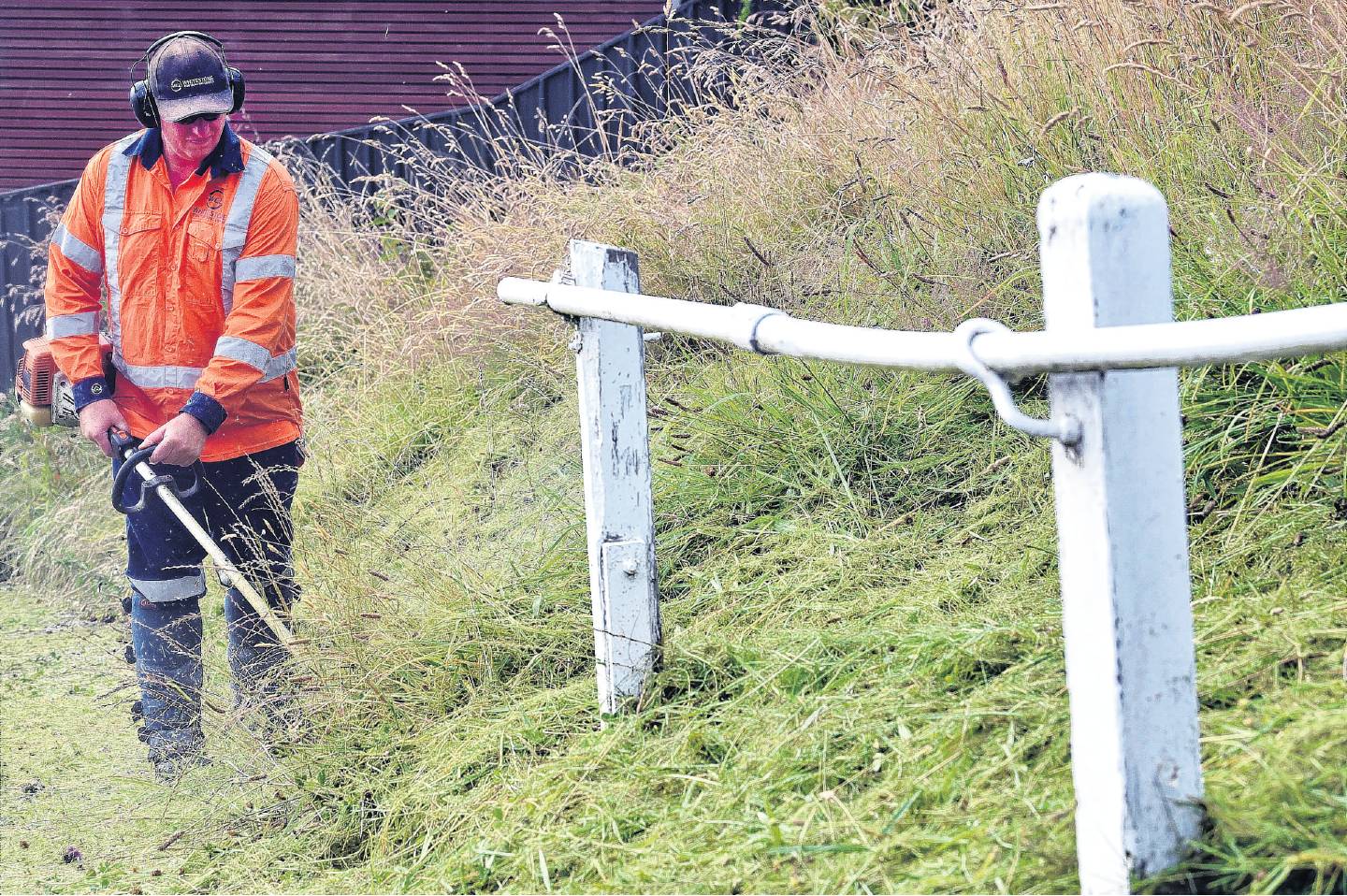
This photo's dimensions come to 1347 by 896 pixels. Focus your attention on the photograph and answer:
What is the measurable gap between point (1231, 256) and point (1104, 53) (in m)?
1.21

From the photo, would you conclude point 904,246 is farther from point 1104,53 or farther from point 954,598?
point 954,598

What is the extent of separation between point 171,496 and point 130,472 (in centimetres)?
14

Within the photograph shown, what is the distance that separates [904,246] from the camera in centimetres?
410

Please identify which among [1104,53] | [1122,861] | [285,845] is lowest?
[285,845]

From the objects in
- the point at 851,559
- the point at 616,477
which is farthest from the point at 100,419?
the point at 851,559

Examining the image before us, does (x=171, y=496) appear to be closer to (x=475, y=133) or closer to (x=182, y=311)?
(x=182, y=311)

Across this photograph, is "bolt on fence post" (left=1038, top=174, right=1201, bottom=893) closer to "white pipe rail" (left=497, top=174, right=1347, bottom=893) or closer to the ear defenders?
"white pipe rail" (left=497, top=174, right=1347, bottom=893)

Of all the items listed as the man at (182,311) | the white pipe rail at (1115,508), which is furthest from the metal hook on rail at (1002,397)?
the man at (182,311)

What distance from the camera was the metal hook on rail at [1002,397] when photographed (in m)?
1.39

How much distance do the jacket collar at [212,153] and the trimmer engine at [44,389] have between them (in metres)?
0.60

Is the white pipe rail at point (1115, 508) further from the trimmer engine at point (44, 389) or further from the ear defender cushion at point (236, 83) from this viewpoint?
the trimmer engine at point (44, 389)

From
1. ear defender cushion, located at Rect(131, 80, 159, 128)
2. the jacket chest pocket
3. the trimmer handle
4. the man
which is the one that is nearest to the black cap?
the man

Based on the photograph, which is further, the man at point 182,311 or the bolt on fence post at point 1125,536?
the man at point 182,311

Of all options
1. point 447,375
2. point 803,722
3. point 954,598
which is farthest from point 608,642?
point 447,375
